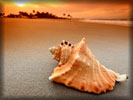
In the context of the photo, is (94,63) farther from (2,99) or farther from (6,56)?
(6,56)

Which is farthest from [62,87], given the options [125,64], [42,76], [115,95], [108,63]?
[125,64]

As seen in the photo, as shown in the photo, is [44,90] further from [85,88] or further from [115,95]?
[115,95]

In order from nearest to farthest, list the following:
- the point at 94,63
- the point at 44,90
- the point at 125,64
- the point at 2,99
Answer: the point at 2,99 → the point at 44,90 → the point at 94,63 → the point at 125,64

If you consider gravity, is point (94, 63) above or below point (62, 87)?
above

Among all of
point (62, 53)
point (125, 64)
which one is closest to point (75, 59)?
point (62, 53)

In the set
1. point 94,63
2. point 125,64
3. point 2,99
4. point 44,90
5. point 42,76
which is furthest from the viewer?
point 125,64

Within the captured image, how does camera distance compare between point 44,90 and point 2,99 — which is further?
point 44,90
